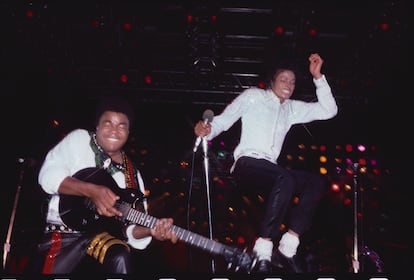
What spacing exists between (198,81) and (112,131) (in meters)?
2.59

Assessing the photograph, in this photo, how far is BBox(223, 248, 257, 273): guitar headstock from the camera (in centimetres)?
299

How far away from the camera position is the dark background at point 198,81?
5.48m

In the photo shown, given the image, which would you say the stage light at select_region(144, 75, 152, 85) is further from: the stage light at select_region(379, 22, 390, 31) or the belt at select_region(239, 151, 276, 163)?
the stage light at select_region(379, 22, 390, 31)

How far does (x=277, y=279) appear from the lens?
2.52 m

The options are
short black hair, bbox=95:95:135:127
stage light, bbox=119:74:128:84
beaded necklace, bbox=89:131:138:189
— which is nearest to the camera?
beaded necklace, bbox=89:131:138:189

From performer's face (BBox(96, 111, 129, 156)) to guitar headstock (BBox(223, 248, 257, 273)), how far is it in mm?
1247

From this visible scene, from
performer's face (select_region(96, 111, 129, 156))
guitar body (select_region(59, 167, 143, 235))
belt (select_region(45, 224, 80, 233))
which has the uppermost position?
performer's face (select_region(96, 111, 129, 156))

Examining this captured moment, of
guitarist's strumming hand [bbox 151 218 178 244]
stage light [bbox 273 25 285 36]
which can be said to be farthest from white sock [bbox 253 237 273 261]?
stage light [bbox 273 25 285 36]

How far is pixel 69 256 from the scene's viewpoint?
3.06 metres

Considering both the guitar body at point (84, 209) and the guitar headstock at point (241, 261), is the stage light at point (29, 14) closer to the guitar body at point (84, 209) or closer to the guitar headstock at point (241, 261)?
the guitar body at point (84, 209)

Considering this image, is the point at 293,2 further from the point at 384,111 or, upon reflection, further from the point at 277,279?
the point at 277,279

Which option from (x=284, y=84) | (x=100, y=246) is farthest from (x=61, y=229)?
(x=284, y=84)

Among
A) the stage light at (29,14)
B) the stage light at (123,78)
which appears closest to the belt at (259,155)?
the stage light at (123,78)

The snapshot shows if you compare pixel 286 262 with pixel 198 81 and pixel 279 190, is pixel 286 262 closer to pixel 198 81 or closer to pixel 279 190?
pixel 279 190
